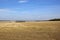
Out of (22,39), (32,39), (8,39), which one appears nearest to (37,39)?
(32,39)

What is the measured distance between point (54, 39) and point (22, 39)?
40.4 inches

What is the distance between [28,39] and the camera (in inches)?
182

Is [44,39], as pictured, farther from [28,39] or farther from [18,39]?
[18,39]

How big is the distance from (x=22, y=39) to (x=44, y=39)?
71 centimetres

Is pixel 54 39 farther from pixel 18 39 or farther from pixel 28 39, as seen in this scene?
pixel 18 39

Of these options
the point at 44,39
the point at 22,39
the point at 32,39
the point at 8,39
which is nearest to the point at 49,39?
the point at 44,39

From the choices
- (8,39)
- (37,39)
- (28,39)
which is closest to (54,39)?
(37,39)

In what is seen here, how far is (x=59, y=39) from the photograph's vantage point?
444cm

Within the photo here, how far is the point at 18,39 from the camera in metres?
4.63

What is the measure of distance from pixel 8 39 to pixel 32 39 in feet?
2.54

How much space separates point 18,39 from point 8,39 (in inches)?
12.8

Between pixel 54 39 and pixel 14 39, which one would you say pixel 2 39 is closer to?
pixel 14 39

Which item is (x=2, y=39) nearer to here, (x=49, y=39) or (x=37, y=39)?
(x=37, y=39)

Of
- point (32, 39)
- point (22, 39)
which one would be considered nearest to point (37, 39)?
point (32, 39)
